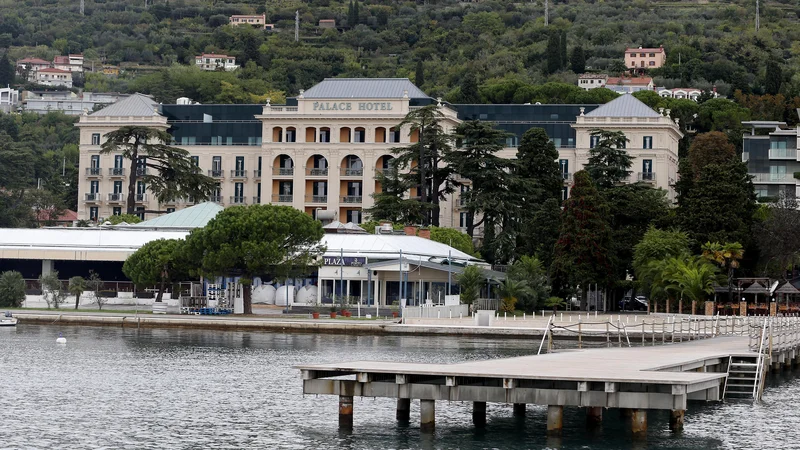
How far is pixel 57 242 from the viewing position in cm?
10550

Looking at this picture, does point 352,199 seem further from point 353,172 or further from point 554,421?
point 554,421

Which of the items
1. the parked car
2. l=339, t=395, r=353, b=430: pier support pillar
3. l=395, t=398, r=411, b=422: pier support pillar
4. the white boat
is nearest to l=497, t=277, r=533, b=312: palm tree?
the parked car

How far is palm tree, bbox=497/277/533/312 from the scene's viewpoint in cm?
9631

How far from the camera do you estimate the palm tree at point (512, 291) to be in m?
96.3

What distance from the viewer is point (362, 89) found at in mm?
146125

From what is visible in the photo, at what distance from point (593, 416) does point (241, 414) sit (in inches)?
421

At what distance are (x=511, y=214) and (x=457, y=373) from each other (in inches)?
3017

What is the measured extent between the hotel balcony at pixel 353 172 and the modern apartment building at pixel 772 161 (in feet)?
121

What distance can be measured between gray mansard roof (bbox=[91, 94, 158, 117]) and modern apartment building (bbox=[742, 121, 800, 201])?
59.6m

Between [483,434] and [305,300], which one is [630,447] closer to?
[483,434]

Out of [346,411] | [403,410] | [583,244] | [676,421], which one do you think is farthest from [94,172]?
[676,421]

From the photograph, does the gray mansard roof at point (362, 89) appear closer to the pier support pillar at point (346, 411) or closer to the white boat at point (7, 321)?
the white boat at point (7, 321)

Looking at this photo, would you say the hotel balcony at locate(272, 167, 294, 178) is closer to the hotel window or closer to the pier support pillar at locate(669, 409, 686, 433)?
the hotel window

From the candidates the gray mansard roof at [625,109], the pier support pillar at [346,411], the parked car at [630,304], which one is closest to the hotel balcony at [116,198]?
the gray mansard roof at [625,109]
